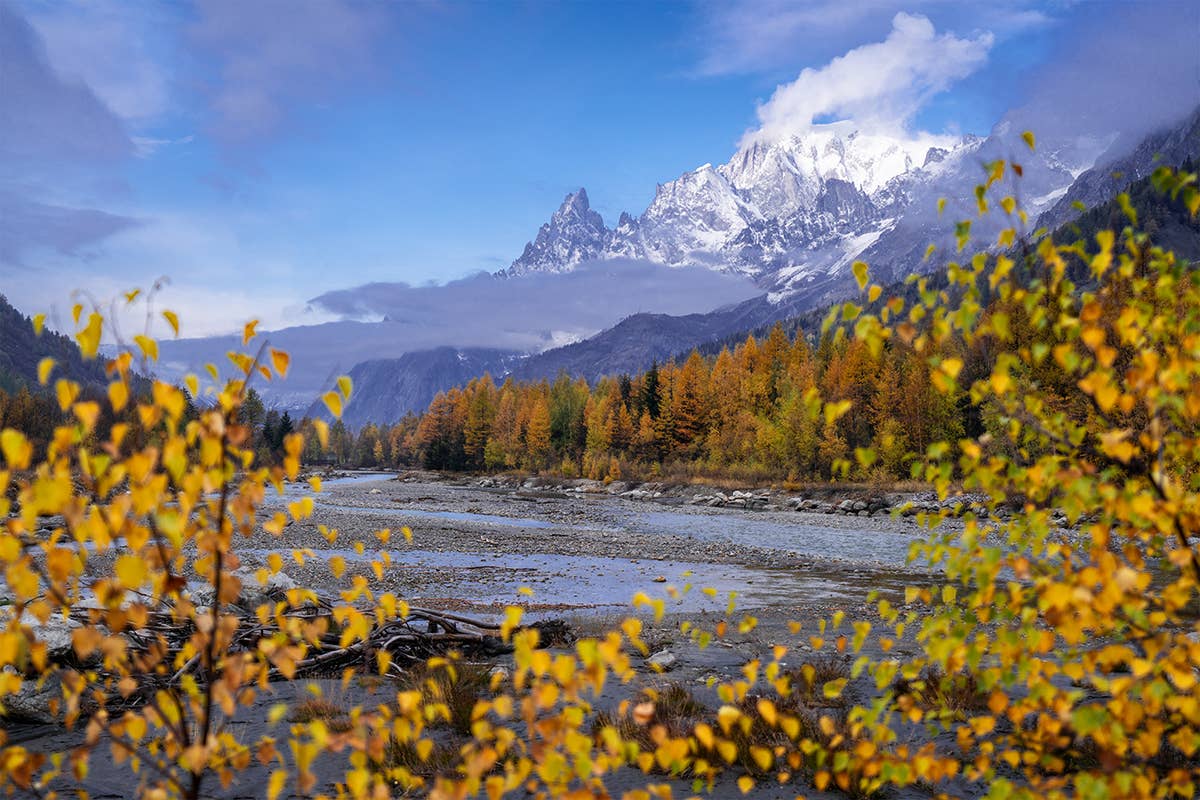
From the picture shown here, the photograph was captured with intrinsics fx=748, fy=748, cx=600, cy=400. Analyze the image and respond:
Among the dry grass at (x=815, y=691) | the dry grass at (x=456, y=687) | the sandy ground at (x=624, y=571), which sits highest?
the dry grass at (x=456, y=687)

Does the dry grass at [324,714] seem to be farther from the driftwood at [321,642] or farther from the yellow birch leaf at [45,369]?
the yellow birch leaf at [45,369]

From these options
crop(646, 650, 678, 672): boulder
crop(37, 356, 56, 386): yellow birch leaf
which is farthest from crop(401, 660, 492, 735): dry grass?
crop(37, 356, 56, 386): yellow birch leaf

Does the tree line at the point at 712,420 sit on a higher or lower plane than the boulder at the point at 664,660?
higher

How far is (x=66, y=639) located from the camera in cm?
859

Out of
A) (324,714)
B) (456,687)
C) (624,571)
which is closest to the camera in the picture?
(324,714)

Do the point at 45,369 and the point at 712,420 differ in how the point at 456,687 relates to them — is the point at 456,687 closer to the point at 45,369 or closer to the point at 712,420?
the point at 45,369

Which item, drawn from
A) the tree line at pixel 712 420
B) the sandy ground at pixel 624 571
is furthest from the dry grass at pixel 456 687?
the tree line at pixel 712 420

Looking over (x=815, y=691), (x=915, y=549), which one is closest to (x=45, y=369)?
(x=915, y=549)

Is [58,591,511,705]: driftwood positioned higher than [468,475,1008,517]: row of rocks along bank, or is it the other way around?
[58,591,511,705]: driftwood

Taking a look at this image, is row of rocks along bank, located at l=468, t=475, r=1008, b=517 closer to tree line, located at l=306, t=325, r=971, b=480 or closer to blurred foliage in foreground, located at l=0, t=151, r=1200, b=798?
tree line, located at l=306, t=325, r=971, b=480

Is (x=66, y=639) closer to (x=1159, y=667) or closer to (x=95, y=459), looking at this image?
(x=95, y=459)

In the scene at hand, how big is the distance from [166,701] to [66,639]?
7.37 metres

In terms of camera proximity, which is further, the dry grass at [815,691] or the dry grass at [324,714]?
the dry grass at [815,691]

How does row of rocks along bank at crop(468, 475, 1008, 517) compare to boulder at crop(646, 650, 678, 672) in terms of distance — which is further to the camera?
row of rocks along bank at crop(468, 475, 1008, 517)
